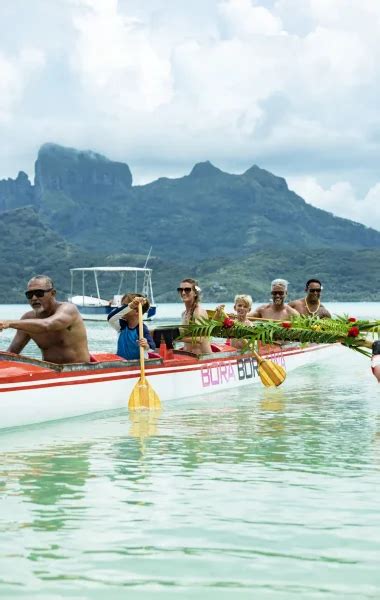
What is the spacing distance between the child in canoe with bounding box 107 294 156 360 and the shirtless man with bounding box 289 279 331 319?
4913 mm

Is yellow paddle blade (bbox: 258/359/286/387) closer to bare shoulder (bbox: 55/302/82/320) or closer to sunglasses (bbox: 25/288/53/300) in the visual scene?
bare shoulder (bbox: 55/302/82/320)

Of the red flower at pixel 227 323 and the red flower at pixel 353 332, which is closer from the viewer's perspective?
the red flower at pixel 353 332

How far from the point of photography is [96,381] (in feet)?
36.4

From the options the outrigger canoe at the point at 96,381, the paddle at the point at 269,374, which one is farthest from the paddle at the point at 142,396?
the paddle at the point at 269,374

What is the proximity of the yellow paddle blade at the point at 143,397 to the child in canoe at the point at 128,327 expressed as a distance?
1.91ft

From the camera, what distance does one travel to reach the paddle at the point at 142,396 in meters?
11.7

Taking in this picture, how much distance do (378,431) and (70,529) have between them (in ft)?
17.4

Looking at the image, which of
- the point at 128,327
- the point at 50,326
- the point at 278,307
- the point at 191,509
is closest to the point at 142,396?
the point at 128,327

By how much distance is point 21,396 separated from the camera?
9.84 metres

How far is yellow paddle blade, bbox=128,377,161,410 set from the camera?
1172 cm

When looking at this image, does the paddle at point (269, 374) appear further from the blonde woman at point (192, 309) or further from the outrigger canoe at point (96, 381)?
the blonde woman at point (192, 309)

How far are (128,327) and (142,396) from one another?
4.39 feet

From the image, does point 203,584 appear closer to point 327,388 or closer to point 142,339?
point 142,339

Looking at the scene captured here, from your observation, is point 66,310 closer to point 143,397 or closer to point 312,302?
point 143,397
